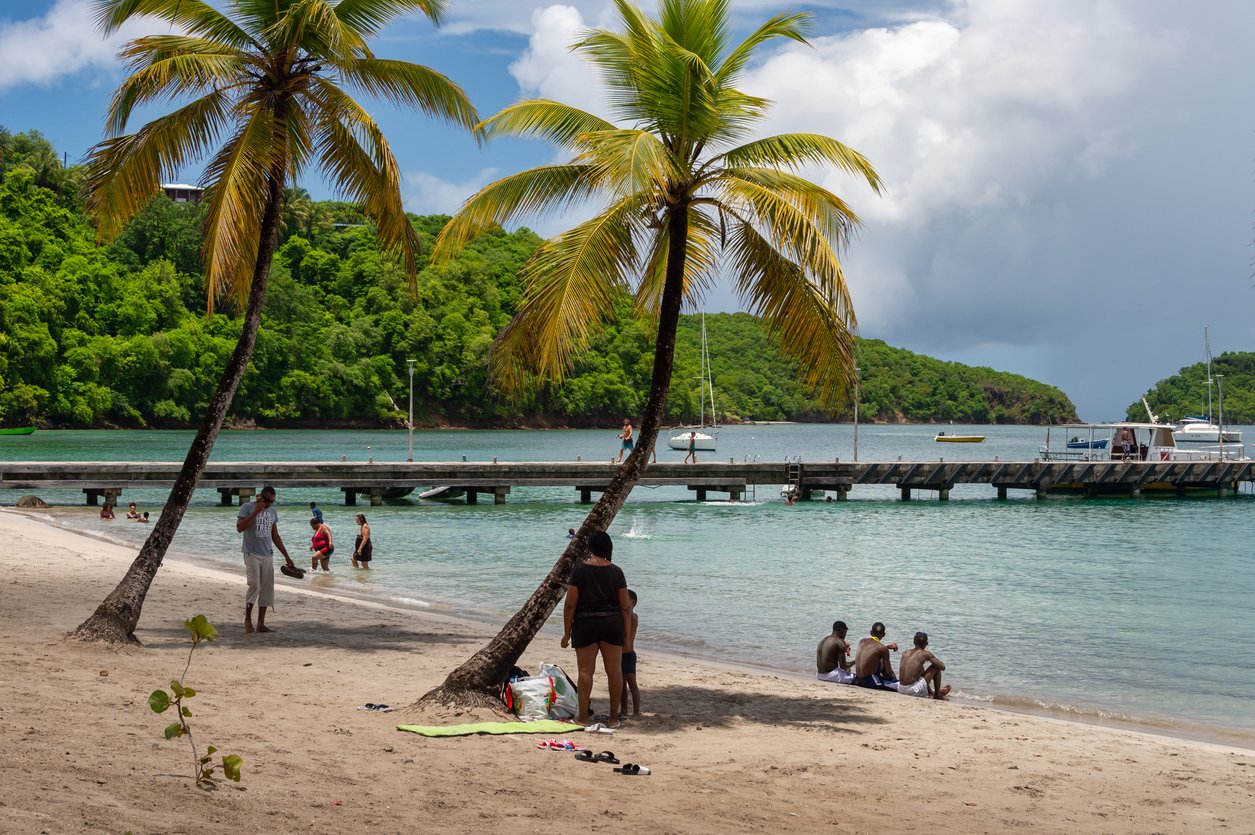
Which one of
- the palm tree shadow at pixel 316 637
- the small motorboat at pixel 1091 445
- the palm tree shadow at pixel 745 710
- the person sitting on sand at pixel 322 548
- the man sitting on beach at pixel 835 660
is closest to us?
the palm tree shadow at pixel 745 710

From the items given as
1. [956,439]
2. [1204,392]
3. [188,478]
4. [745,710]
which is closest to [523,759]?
[745,710]

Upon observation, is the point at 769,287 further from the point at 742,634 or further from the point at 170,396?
the point at 170,396

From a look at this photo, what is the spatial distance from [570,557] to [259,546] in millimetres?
5262

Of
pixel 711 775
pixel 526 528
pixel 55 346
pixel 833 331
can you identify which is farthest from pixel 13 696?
pixel 55 346

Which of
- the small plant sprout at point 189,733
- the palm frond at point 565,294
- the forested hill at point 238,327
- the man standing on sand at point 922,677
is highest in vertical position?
the forested hill at point 238,327

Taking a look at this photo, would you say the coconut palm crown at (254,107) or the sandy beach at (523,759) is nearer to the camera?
the sandy beach at (523,759)

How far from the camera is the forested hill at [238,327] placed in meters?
95.5

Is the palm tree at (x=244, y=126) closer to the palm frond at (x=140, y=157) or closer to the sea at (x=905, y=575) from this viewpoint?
the palm frond at (x=140, y=157)

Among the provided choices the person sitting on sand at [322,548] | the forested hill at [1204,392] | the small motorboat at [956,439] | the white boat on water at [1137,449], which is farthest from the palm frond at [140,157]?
the forested hill at [1204,392]

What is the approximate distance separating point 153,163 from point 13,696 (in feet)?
20.6

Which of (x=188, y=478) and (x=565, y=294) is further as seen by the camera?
(x=188, y=478)

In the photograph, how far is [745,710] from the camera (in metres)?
11.2

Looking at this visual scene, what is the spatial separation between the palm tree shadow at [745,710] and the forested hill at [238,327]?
73682 millimetres

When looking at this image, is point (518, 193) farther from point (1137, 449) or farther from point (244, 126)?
point (1137, 449)
